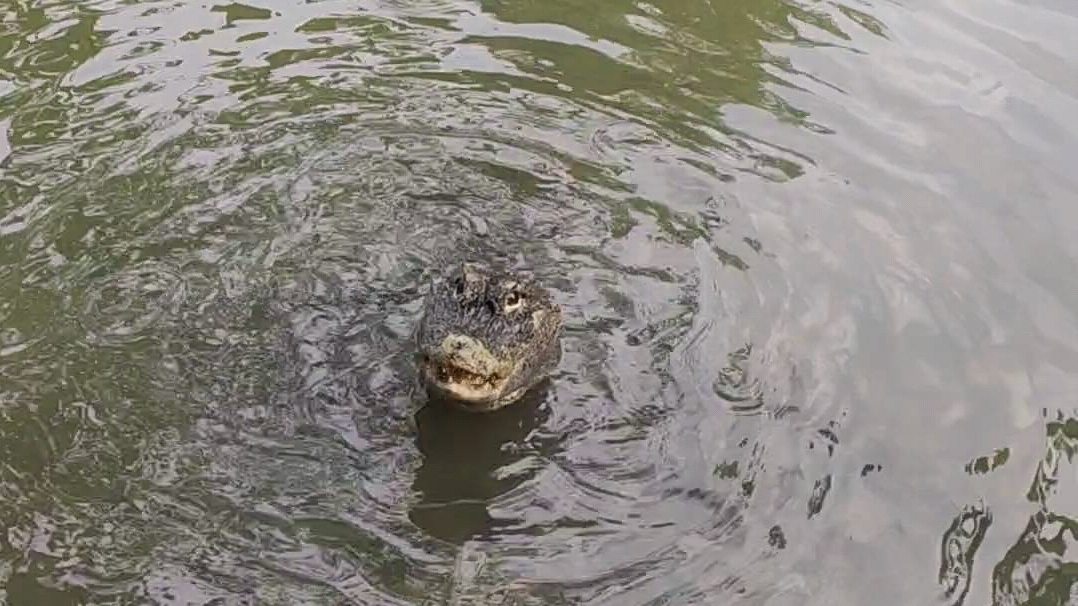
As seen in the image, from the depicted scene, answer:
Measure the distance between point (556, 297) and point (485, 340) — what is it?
969 mm

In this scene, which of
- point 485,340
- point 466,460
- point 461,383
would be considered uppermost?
point 485,340

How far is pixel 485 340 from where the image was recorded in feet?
20.6

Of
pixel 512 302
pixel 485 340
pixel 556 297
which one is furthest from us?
pixel 556 297

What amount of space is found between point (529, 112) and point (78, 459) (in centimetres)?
433

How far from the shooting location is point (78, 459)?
18.7 feet

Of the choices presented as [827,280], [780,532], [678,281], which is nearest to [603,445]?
[780,532]

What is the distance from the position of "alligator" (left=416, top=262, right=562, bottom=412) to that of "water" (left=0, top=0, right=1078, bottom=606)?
5.9 inches

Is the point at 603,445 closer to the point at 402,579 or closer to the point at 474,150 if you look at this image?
the point at 402,579

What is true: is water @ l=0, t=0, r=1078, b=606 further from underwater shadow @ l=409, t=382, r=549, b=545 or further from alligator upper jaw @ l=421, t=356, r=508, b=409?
alligator upper jaw @ l=421, t=356, r=508, b=409

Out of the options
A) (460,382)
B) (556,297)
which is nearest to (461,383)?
(460,382)

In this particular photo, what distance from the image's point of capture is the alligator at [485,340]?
6.12 meters

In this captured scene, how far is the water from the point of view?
5.41 metres

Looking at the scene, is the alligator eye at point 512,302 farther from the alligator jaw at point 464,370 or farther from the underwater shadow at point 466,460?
the underwater shadow at point 466,460

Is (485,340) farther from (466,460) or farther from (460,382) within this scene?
(466,460)
